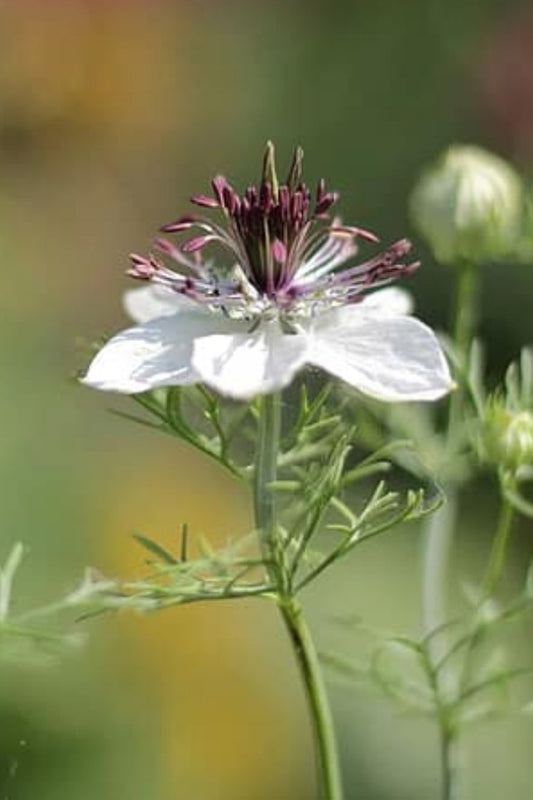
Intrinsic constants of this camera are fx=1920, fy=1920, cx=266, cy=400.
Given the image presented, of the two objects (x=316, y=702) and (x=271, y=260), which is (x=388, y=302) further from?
(x=316, y=702)

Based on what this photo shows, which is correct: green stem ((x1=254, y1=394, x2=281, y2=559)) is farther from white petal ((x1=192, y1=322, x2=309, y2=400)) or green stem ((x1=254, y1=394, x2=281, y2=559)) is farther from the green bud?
the green bud

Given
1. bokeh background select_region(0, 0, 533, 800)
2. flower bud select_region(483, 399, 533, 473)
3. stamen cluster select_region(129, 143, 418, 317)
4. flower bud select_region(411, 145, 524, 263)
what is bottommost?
bokeh background select_region(0, 0, 533, 800)

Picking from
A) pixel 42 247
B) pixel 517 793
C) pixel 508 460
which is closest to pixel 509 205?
pixel 508 460

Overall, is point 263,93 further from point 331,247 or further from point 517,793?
point 331,247

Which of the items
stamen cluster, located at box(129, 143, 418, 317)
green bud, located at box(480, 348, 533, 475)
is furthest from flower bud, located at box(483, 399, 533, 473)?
stamen cluster, located at box(129, 143, 418, 317)

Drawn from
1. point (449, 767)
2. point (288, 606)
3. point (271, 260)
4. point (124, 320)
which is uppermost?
point (271, 260)

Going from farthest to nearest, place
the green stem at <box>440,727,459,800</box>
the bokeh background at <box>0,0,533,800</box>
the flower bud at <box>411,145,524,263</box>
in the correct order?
1. the bokeh background at <box>0,0,533,800</box>
2. the flower bud at <box>411,145,524,263</box>
3. the green stem at <box>440,727,459,800</box>

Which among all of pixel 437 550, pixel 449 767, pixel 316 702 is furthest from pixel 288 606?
pixel 437 550
